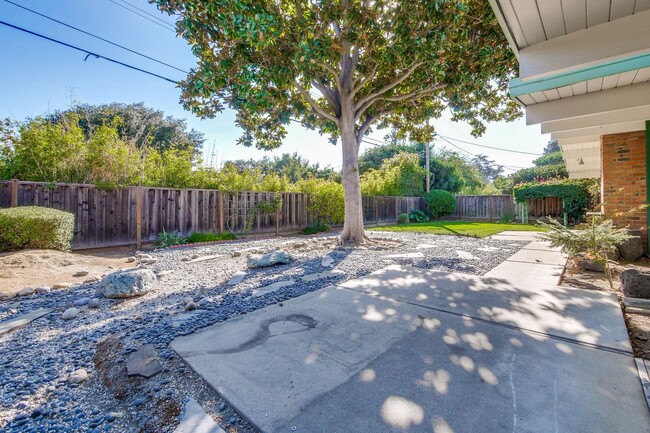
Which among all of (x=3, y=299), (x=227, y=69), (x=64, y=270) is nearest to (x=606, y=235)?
(x=227, y=69)

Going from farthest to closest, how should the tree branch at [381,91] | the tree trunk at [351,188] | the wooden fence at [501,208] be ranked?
the wooden fence at [501,208] < the tree trunk at [351,188] < the tree branch at [381,91]

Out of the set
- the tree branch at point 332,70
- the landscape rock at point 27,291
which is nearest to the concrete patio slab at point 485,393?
the landscape rock at point 27,291

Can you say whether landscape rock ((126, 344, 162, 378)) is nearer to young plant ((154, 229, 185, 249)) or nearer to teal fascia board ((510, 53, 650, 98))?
teal fascia board ((510, 53, 650, 98))

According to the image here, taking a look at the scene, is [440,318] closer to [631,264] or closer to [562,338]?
[562,338]

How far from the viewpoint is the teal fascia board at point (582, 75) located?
267 cm

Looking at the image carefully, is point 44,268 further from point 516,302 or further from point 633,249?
point 633,249

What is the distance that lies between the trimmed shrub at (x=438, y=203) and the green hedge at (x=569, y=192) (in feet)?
12.4

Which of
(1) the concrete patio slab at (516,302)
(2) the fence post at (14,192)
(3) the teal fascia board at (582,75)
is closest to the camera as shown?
(1) the concrete patio slab at (516,302)

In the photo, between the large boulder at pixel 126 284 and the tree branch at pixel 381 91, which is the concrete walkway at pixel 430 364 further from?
the tree branch at pixel 381 91

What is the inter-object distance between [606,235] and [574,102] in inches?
71.7

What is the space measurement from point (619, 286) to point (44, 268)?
7489mm

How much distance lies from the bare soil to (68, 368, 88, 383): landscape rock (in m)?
3.32

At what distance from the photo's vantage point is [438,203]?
15.5 m

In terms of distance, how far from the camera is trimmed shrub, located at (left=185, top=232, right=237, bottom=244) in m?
7.24
